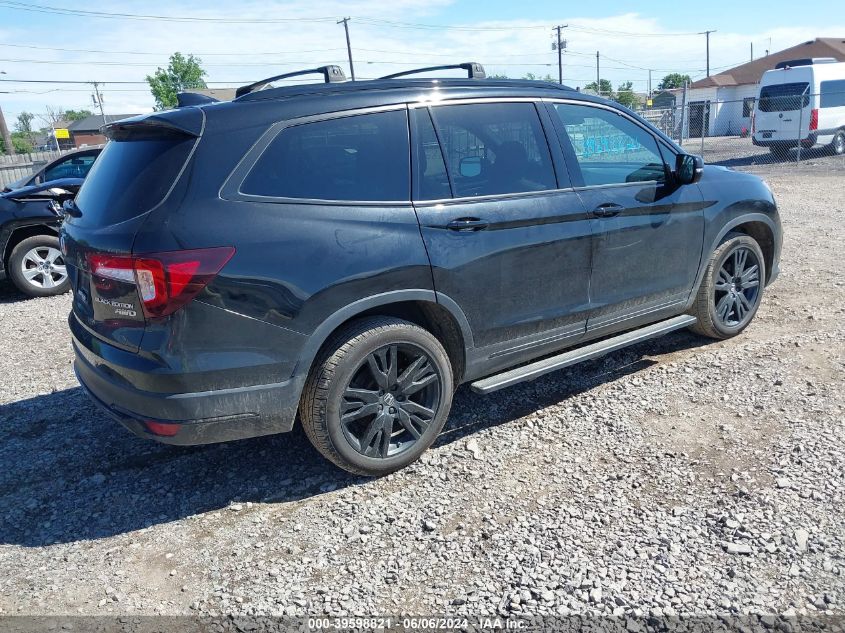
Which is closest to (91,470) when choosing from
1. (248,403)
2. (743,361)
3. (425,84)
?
(248,403)

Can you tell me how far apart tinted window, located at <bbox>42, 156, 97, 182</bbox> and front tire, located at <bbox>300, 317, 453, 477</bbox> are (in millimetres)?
7259

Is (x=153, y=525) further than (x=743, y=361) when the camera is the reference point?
No

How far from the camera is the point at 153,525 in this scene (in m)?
3.33

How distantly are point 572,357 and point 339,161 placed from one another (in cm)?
187

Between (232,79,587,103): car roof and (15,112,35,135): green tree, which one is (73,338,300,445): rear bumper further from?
(15,112,35,135): green tree

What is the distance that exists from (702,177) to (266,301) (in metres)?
3.33

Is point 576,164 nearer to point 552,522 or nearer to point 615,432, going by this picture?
point 615,432

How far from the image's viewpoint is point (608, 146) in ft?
14.7

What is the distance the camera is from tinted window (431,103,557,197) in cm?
368

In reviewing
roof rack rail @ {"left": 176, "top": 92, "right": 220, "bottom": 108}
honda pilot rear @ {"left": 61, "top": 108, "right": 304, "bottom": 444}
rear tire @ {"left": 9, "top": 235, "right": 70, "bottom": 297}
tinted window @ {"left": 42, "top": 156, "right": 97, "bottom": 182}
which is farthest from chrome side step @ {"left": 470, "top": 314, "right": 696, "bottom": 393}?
tinted window @ {"left": 42, "top": 156, "right": 97, "bottom": 182}

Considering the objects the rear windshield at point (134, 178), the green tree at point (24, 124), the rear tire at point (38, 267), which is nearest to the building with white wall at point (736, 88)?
the rear tire at point (38, 267)

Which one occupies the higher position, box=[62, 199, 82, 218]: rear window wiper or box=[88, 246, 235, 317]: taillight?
box=[62, 199, 82, 218]: rear window wiper

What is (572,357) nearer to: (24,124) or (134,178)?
(134,178)

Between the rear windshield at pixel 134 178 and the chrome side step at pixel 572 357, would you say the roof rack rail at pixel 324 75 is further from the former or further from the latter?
the chrome side step at pixel 572 357
